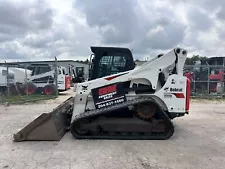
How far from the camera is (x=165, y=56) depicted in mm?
7277

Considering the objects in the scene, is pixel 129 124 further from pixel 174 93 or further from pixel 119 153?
pixel 174 93

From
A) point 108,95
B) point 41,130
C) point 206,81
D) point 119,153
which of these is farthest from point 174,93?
point 206,81

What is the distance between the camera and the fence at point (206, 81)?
17547mm

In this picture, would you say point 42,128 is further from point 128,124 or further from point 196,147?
point 196,147

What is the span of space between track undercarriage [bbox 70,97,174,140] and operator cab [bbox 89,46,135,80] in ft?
3.85

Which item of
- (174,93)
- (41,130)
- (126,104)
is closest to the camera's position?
(41,130)

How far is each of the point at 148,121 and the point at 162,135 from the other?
49 cm

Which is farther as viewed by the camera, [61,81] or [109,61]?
[61,81]

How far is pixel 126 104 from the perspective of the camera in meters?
→ 6.82

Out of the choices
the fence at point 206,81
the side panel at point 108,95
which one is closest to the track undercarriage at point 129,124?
the side panel at point 108,95

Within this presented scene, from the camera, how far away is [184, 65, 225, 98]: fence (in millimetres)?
17547

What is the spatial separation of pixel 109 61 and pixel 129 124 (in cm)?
198

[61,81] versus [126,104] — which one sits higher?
[61,81]

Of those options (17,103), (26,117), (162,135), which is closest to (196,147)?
(162,135)
